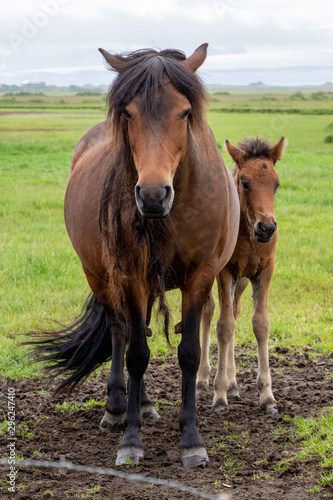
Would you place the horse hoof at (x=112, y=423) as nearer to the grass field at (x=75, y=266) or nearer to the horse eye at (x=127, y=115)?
the grass field at (x=75, y=266)

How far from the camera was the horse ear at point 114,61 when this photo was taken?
3.89 m

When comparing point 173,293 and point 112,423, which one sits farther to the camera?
point 173,293

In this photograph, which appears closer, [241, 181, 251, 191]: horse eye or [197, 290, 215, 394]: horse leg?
[241, 181, 251, 191]: horse eye

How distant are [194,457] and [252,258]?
69.3 inches

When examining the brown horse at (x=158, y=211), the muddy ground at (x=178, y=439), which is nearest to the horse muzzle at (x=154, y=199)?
the brown horse at (x=158, y=211)

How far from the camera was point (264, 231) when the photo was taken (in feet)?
15.8

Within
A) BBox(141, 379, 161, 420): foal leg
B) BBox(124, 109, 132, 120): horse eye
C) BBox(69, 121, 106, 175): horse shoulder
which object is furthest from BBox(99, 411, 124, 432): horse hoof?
BBox(69, 121, 106, 175): horse shoulder

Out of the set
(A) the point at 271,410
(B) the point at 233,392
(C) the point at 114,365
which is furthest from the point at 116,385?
(A) the point at 271,410

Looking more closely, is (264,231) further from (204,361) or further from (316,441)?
(316,441)

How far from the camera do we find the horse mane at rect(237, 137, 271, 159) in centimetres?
513

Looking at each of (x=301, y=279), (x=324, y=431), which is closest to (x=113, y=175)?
(x=324, y=431)

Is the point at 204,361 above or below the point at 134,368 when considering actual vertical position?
below

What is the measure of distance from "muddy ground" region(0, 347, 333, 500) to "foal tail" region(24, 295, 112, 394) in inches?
8.4

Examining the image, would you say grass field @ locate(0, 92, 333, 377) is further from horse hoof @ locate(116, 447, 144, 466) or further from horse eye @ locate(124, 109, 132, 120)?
horse hoof @ locate(116, 447, 144, 466)
